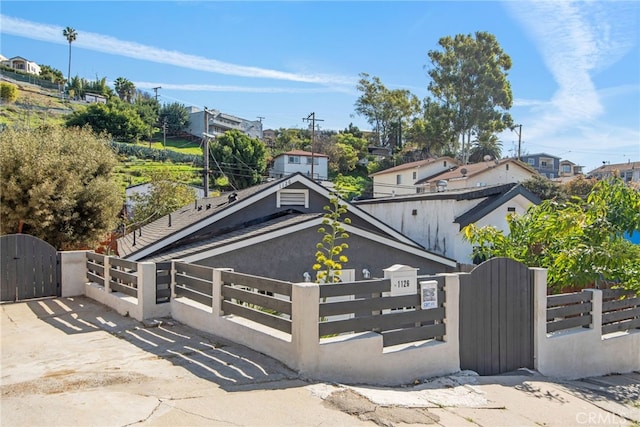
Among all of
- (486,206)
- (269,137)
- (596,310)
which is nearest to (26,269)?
(596,310)

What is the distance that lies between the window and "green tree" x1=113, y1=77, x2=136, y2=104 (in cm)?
8062

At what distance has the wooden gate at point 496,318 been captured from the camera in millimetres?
6496

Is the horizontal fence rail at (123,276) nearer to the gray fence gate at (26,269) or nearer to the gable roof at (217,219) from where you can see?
the gable roof at (217,219)

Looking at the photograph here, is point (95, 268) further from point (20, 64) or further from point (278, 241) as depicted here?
point (20, 64)

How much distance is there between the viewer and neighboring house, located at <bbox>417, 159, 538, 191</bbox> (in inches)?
1515

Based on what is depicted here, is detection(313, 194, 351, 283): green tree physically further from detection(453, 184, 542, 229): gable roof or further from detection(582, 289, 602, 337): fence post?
detection(453, 184, 542, 229): gable roof

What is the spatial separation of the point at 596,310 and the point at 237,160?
41.0m

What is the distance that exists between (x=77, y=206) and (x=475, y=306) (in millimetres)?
11700

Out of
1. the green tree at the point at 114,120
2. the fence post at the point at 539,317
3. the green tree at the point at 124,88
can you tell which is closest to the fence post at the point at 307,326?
the fence post at the point at 539,317

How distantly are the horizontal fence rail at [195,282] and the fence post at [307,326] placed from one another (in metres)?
2.45

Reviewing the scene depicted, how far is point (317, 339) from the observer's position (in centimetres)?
527

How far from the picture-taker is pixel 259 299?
19.7 feet

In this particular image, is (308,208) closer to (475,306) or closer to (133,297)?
(133,297)

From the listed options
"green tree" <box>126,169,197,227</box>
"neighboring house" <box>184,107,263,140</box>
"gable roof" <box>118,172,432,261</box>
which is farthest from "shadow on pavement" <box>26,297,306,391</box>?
"neighboring house" <box>184,107,263,140</box>
